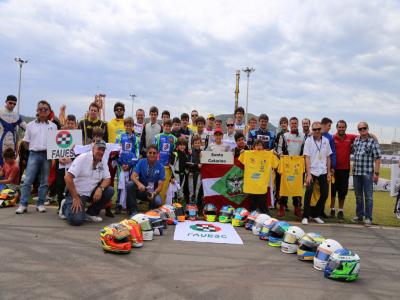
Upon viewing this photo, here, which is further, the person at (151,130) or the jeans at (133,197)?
the person at (151,130)

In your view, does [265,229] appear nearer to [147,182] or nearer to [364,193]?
[147,182]

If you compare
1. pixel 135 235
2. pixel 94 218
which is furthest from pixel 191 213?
pixel 135 235

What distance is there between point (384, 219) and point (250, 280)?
635cm

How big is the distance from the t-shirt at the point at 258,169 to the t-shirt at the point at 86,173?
10.8ft

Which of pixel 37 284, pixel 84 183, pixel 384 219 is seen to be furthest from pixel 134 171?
pixel 384 219

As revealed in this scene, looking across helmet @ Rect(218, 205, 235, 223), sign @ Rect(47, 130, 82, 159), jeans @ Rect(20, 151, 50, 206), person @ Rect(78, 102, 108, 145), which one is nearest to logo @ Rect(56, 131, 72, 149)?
sign @ Rect(47, 130, 82, 159)

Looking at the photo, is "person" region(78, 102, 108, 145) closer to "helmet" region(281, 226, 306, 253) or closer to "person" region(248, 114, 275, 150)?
"person" region(248, 114, 275, 150)

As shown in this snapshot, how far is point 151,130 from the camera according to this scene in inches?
350

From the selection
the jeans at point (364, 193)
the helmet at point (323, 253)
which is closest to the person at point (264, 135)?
the jeans at point (364, 193)

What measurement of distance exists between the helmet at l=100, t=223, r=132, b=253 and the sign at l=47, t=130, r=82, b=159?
10.6 ft

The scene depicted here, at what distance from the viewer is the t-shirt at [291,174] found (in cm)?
830

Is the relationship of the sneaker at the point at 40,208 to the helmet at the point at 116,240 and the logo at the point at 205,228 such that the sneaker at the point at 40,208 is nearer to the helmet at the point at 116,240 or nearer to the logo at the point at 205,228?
the helmet at the point at 116,240

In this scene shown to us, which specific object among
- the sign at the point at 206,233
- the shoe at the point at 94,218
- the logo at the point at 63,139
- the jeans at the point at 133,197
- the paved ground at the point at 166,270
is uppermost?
the logo at the point at 63,139

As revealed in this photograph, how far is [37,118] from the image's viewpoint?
24.4 ft
